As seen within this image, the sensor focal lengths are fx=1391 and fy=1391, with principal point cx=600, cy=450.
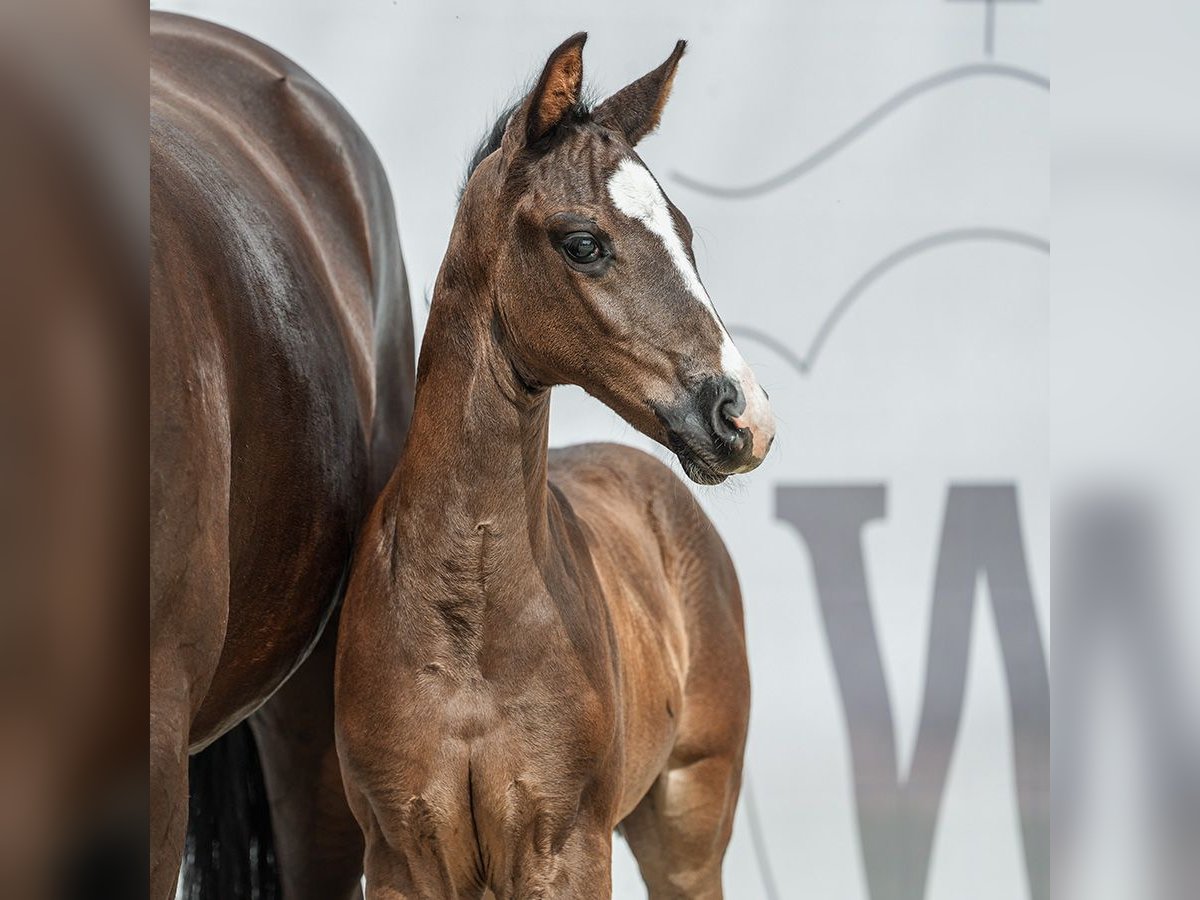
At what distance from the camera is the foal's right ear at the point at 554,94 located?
4.12 ft

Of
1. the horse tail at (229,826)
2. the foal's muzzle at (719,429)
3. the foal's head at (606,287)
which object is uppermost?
the foal's head at (606,287)

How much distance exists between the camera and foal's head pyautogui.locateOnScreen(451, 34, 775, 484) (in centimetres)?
120

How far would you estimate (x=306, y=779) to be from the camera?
1571mm

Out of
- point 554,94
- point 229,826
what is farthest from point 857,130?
point 229,826

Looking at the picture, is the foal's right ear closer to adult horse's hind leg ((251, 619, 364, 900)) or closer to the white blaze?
the white blaze

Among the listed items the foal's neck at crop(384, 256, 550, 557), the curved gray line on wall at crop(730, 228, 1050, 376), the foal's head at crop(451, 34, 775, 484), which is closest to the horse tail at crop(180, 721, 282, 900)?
the foal's neck at crop(384, 256, 550, 557)

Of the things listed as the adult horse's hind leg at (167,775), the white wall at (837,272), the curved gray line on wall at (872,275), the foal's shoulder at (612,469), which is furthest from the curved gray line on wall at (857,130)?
the adult horse's hind leg at (167,775)

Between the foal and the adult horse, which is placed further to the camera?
the foal

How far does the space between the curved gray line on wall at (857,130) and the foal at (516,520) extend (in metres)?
1.09

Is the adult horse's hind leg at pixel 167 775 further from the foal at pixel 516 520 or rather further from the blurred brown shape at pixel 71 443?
the blurred brown shape at pixel 71 443

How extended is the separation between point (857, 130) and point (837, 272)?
0.85ft

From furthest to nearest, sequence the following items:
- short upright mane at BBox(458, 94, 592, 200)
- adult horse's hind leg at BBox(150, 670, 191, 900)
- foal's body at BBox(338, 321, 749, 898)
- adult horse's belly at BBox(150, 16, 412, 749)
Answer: short upright mane at BBox(458, 94, 592, 200)
foal's body at BBox(338, 321, 749, 898)
adult horse's belly at BBox(150, 16, 412, 749)
adult horse's hind leg at BBox(150, 670, 191, 900)

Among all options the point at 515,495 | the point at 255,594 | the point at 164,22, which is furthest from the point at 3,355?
the point at 164,22

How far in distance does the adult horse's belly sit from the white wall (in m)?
0.85
